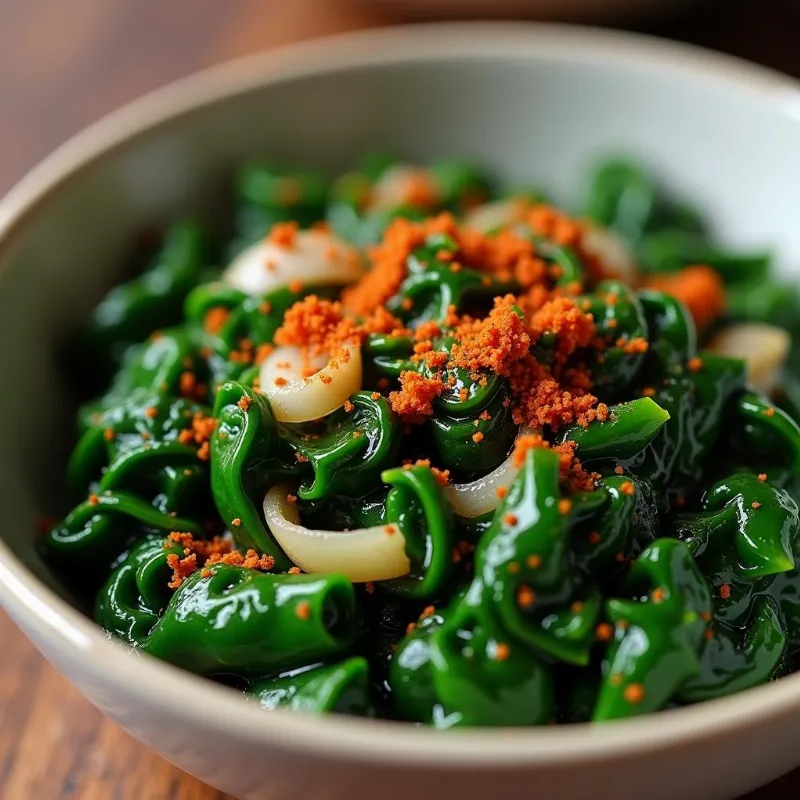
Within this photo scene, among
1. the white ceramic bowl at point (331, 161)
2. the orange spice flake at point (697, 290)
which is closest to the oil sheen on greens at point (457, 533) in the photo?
the white ceramic bowl at point (331, 161)

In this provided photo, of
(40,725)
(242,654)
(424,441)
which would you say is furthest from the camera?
(40,725)

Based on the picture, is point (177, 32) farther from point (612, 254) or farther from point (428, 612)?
point (428, 612)

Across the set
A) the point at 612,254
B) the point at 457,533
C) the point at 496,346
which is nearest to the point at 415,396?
the point at 496,346

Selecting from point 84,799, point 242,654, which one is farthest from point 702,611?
point 84,799

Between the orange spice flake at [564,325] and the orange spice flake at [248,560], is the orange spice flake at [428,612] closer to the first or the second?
the orange spice flake at [248,560]

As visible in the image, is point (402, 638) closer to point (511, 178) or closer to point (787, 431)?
point (787, 431)

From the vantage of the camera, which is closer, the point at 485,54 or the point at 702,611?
the point at 702,611
